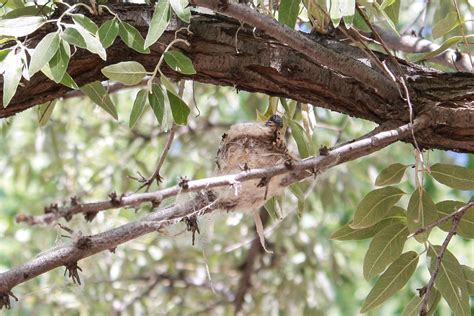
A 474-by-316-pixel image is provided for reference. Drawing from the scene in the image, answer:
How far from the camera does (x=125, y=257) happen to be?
3.34 m

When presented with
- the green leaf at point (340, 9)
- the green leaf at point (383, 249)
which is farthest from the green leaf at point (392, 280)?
the green leaf at point (340, 9)

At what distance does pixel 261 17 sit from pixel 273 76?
19cm

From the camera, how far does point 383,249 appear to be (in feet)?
4.95

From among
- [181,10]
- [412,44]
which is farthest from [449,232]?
[412,44]

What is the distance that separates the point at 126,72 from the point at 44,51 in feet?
0.44

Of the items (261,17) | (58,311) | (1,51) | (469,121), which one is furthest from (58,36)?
(58,311)

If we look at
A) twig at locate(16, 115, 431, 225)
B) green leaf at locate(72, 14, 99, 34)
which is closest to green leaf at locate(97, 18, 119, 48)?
green leaf at locate(72, 14, 99, 34)

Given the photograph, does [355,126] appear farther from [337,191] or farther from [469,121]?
[469,121]

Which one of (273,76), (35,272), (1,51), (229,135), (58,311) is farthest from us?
(58,311)

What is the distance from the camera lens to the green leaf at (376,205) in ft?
4.88

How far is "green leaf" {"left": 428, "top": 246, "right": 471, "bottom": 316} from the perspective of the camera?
1.44 m

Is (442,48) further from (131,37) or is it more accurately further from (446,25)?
(131,37)

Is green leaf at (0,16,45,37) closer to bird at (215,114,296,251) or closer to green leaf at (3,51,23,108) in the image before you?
green leaf at (3,51,23,108)

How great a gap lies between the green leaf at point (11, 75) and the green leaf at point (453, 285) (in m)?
0.72
